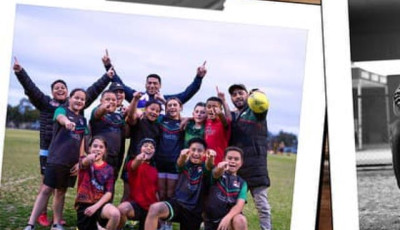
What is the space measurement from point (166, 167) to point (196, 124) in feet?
0.30

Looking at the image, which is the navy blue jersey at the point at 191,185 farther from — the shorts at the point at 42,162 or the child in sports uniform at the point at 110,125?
the shorts at the point at 42,162

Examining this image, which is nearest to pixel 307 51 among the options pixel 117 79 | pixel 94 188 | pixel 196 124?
pixel 196 124

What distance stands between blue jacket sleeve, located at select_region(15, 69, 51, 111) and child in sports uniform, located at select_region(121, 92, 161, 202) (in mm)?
145

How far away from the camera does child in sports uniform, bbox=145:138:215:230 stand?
0.92m

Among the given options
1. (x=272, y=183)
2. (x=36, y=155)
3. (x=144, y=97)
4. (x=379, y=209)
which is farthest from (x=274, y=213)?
(x=36, y=155)

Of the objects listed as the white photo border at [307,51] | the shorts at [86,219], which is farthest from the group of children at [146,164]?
the white photo border at [307,51]

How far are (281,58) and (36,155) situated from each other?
0.45 meters

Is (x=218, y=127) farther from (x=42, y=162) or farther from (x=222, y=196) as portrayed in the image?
(x=42, y=162)

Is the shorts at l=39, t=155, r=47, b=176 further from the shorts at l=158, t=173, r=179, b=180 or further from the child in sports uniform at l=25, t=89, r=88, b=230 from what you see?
the shorts at l=158, t=173, r=179, b=180

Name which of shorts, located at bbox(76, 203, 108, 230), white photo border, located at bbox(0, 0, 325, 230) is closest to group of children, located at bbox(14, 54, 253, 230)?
shorts, located at bbox(76, 203, 108, 230)

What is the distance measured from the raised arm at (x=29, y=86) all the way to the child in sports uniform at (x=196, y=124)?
253 millimetres

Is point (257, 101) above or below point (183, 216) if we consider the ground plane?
above

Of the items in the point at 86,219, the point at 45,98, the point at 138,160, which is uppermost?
the point at 45,98

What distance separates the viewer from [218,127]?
3.02ft
